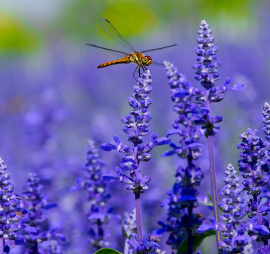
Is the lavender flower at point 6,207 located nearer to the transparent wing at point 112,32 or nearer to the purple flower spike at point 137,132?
the purple flower spike at point 137,132

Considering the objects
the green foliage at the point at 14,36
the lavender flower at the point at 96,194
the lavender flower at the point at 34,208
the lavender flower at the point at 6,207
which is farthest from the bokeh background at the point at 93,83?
the lavender flower at the point at 6,207

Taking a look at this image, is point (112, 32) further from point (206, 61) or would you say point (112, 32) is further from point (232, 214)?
point (232, 214)

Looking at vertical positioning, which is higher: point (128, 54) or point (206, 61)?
point (128, 54)

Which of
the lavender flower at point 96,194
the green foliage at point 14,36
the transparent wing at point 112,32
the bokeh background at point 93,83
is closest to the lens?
the lavender flower at point 96,194

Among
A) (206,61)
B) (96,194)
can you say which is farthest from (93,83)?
(206,61)

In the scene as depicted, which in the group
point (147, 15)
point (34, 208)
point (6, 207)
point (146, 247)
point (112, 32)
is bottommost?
point (146, 247)

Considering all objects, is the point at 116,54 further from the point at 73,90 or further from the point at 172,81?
the point at 73,90
